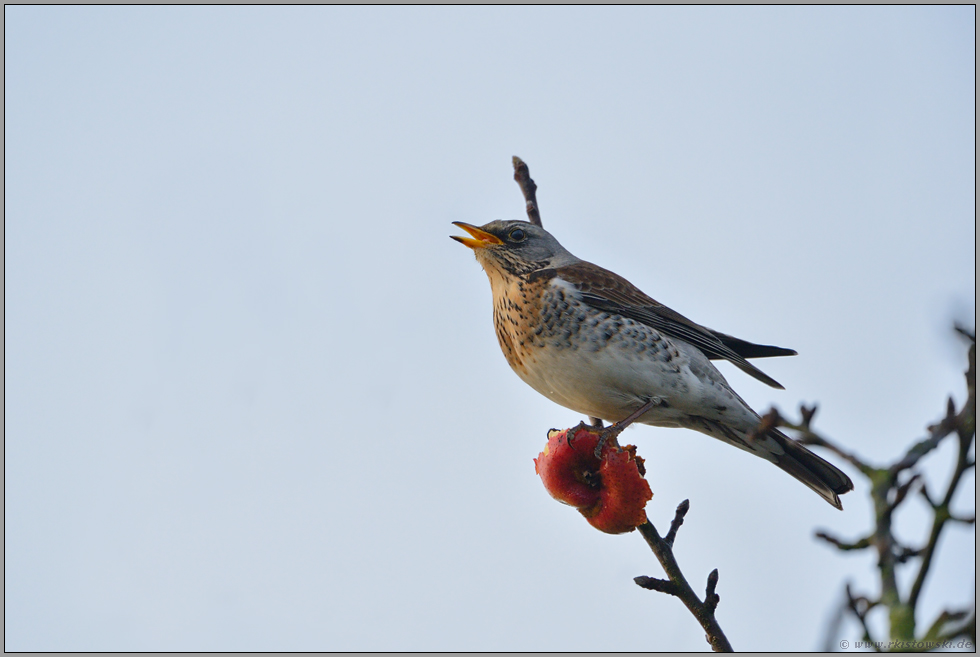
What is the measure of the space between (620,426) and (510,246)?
1.87 metres

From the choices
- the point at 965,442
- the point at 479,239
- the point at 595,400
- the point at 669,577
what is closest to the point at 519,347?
the point at 595,400

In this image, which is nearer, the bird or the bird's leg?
the bird's leg

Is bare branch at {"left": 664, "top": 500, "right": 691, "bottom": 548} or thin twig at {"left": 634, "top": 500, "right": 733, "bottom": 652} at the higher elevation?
bare branch at {"left": 664, "top": 500, "right": 691, "bottom": 548}

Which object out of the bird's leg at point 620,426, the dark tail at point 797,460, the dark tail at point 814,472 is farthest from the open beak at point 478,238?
the dark tail at point 814,472

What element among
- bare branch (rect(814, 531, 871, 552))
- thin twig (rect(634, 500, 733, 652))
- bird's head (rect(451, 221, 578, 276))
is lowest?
thin twig (rect(634, 500, 733, 652))

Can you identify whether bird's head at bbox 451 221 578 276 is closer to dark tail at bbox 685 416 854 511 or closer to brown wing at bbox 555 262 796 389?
brown wing at bbox 555 262 796 389

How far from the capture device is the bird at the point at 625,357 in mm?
5398

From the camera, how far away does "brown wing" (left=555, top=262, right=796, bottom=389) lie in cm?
585

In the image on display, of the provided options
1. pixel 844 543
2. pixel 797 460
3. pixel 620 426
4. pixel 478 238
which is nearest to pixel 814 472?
pixel 797 460

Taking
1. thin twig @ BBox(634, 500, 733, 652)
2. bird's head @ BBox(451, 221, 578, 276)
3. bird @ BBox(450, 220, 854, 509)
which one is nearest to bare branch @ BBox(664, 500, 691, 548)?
thin twig @ BBox(634, 500, 733, 652)

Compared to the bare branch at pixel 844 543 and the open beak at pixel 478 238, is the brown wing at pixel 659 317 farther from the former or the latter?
the bare branch at pixel 844 543

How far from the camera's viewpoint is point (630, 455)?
4453 mm

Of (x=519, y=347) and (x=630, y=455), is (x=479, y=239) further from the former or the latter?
(x=630, y=455)

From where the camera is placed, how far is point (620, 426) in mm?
5051
